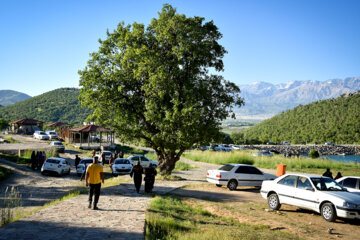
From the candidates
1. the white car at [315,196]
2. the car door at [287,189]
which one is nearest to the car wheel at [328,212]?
the white car at [315,196]

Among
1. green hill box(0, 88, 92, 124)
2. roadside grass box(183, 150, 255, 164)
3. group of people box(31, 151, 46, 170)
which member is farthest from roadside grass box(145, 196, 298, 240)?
green hill box(0, 88, 92, 124)

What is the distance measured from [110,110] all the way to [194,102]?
6103 millimetres

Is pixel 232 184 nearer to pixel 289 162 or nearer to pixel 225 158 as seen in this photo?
pixel 225 158

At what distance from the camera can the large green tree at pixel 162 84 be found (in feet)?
62.9

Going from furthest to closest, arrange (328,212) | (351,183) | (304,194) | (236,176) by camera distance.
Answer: (236,176)
(351,183)
(304,194)
(328,212)

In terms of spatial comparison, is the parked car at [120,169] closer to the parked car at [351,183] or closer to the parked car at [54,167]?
the parked car at [54,167]

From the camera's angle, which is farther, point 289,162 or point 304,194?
point 289,162

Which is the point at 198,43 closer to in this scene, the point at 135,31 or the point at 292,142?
the point at 135,31

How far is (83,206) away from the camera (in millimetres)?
10461

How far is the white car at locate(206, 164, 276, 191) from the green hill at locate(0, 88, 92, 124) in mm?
83922

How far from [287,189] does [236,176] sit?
6.02 meters

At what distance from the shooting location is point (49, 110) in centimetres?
10594

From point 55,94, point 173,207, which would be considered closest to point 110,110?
point 173,207

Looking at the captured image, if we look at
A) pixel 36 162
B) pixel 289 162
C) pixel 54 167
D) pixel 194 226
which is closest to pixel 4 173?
pixel 54 167
